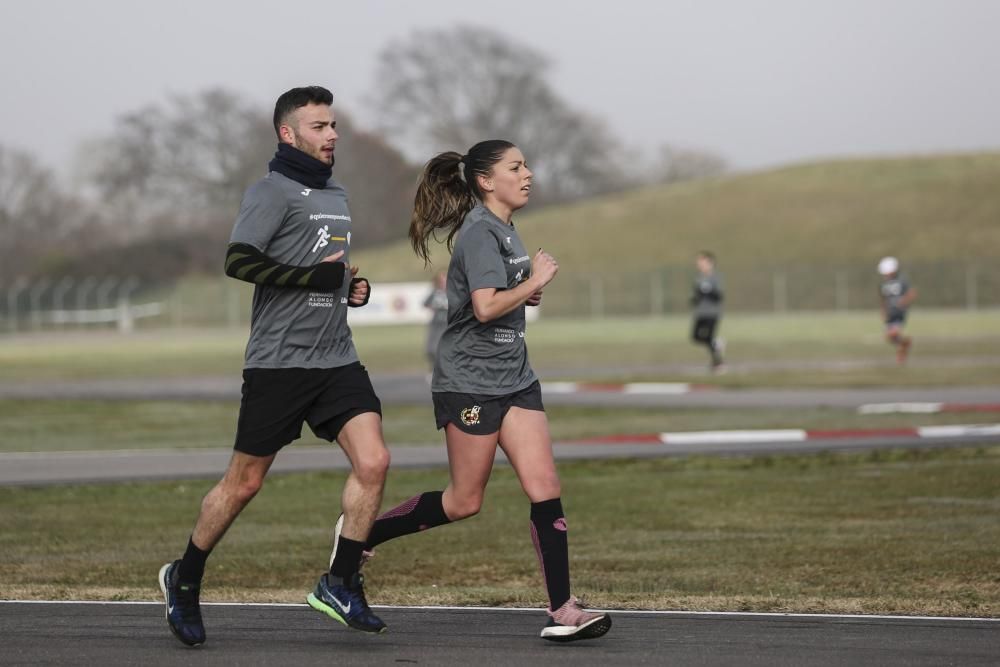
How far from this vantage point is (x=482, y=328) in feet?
20.1

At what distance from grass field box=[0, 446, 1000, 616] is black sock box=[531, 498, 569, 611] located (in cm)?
84

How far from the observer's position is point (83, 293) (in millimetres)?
74625

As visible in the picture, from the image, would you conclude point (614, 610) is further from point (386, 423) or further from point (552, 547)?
point (386, 423)

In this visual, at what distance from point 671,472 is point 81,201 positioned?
290 feet

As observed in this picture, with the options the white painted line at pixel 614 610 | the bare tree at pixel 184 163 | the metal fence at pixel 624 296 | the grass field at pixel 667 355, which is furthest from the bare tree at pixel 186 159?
the white painted line at pixel 614 610

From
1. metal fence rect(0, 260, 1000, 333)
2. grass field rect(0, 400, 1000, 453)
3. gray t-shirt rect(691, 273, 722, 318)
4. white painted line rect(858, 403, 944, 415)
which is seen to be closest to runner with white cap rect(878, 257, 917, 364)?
gray t-shirt rect(691, 273, 722, 318)

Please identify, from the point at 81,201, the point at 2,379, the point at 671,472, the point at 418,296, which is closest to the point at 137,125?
the point at 81,201

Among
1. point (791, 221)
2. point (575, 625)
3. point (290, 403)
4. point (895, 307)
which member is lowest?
point (575, 625)

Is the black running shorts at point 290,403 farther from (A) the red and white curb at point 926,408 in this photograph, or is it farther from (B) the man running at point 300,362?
(A) the red and white curb at point 926,408

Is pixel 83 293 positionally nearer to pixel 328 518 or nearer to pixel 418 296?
pixel 418 296

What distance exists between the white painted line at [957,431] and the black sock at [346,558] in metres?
9.82

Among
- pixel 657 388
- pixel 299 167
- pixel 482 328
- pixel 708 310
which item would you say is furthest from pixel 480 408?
pixel 708 310

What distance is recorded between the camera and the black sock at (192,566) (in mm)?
6074

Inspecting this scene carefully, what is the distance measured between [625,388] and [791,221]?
71.7 metres
